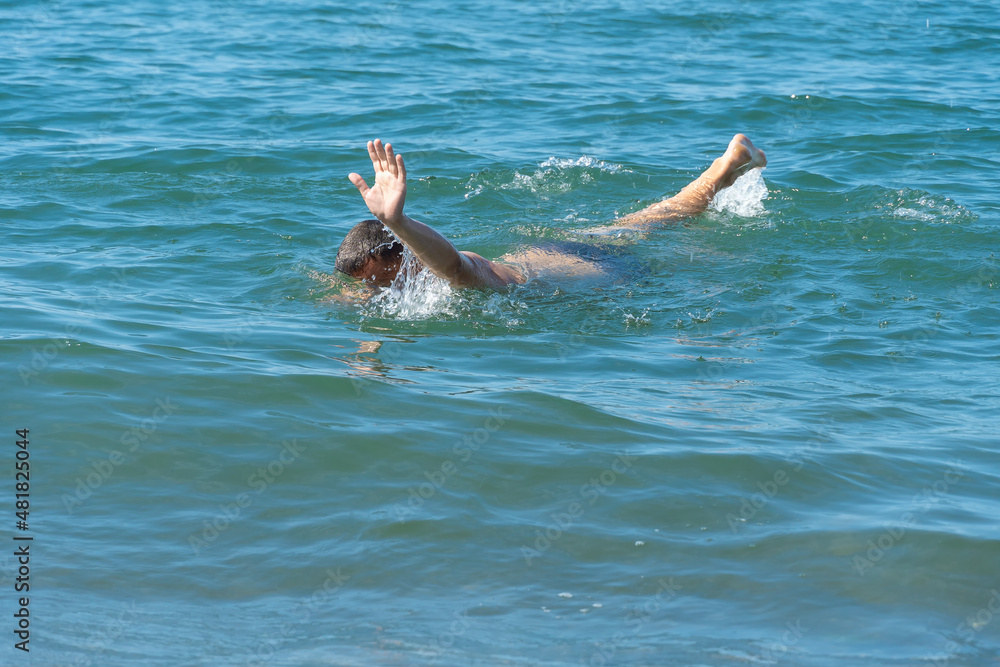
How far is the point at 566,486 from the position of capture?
4.82 metres

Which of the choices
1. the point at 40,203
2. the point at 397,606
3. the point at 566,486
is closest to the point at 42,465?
the point at 397,606

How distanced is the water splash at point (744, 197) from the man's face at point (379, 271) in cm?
332

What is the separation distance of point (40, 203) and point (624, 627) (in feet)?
23.8

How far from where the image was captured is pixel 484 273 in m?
6.73

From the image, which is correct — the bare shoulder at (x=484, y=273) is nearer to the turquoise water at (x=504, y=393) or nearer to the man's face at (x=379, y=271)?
the turquoise water at (x=504, y=393)

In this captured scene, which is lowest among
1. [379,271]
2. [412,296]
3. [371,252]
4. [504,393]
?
[504,393]

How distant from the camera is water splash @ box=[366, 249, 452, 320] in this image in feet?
22.2

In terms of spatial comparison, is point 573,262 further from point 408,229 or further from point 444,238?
point 408,229

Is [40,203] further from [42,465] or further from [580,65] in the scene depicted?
[580,65]

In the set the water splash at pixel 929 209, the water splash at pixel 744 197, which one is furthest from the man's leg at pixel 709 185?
the water splash at pixel 929 209

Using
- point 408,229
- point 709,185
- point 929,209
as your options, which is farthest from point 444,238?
point 929,209

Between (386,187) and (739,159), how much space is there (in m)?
4.25

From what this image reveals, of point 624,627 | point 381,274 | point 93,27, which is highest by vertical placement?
point 93,27

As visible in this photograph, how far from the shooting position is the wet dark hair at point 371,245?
679 centimetres
